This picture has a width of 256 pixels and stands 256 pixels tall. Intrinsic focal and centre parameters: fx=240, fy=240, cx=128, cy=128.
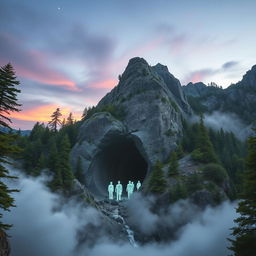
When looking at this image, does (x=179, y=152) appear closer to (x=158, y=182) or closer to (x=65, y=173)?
(x=158, y=182)

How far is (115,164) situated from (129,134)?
11551 mm

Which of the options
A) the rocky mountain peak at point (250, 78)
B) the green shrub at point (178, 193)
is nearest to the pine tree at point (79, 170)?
the green shrub at point (178, 193)

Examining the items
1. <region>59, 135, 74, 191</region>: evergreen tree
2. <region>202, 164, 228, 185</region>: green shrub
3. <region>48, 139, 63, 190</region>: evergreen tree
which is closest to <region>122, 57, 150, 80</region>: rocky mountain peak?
<region>202, 164, 228, 185</region>: green shrub

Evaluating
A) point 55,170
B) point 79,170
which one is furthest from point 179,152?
point 55,170

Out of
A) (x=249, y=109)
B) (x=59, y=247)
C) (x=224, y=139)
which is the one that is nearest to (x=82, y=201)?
(x=59, y=247)

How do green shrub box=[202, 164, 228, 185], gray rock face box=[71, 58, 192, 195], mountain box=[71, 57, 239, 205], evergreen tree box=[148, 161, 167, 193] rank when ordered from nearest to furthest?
1. green shrub box=[202, 164, 228, 185]
2. evergreen tree box=[148, 161, 167, 193]
3. mountain box=[71, 57, 239, 205]
4. gray rock face box=[71, 58, 192, 195]

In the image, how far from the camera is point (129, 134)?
51.9 metres

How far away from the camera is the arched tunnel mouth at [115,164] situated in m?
50.1

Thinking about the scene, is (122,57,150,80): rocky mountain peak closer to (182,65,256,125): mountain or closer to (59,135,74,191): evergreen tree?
(182,65,256,125): mountain

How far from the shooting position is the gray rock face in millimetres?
48562

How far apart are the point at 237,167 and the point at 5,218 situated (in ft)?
131

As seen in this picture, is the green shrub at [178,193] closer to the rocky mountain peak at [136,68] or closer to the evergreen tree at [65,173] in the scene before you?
the evergreen tree at [65,173]

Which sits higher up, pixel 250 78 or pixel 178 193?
pixel 250 78

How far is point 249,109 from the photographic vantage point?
297ft
